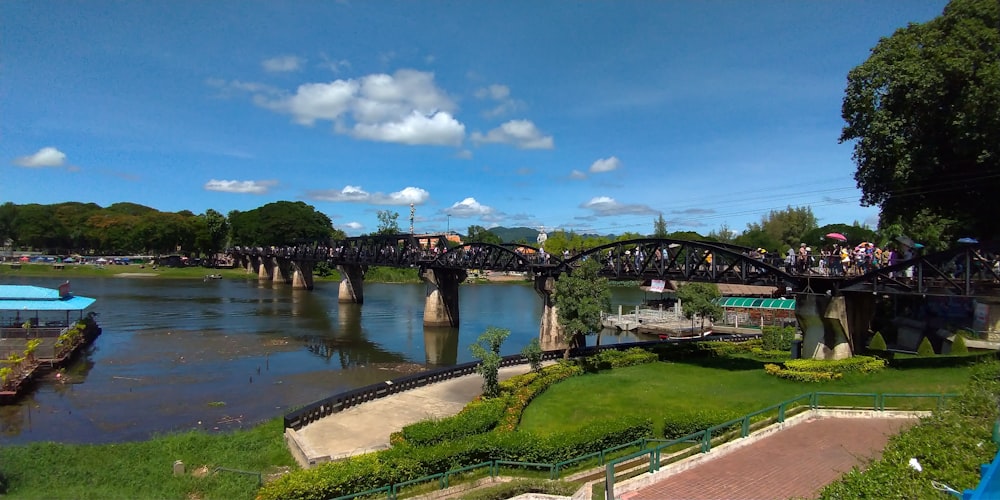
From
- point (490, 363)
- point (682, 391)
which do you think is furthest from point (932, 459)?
point (490, 363)

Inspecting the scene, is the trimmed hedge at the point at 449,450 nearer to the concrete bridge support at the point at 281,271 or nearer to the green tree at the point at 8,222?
the concrete bridge support at the point at 281,271

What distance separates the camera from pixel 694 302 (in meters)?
52.0

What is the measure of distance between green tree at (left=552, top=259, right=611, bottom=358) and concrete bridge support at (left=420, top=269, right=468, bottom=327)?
3476cm

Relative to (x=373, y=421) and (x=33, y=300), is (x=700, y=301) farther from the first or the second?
(x=33, y=300)

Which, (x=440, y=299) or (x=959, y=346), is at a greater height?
(x=440, y=299)

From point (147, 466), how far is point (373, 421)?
800cm

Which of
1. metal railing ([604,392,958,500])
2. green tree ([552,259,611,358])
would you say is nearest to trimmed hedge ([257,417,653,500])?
metal railing ([604,392,958,500])

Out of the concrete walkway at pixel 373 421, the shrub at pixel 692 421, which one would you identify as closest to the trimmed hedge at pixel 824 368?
the shrub at pixel 692 421

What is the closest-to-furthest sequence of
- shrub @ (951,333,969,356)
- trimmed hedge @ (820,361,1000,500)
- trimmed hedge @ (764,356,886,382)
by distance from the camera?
trimmed hedge @ (820,361,1000,500)
trimmed hedge @ (764,356,886,382)
shrub @ (951,333,969,356)

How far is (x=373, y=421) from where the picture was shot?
23.4 metres

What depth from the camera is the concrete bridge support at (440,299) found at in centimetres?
6556

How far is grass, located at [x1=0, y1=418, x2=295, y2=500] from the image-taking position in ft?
57.4

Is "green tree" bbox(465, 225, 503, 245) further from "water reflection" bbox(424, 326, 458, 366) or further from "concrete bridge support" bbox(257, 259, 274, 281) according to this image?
"water reflection" bbox(424, 326, 458, 366)

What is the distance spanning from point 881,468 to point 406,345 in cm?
4768
